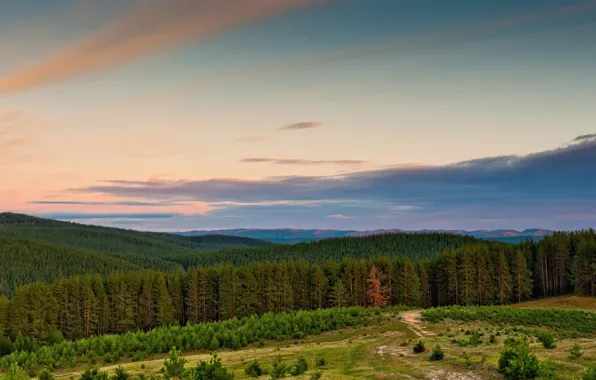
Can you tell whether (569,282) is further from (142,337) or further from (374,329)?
(142,337)

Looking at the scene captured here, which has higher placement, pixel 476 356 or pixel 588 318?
pixel 476 356

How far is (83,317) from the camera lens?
113 meters

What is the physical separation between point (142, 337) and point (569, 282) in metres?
Answer: 112

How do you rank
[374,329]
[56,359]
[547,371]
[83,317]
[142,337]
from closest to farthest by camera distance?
[547,371]
[374,329]
[56,359]
[142,337]
[83,317]

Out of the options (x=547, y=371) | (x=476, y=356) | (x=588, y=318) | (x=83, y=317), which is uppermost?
(x=547, y=371)

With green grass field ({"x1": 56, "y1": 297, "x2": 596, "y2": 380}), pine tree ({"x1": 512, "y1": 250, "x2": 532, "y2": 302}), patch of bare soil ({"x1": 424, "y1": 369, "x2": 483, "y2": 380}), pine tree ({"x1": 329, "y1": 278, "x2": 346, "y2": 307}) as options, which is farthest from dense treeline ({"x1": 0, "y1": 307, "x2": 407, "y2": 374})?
pine tree ({"x1": 512, "y1": 250, "x2": 532, "y2": 302})

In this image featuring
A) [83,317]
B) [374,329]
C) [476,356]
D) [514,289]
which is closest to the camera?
[476,356]

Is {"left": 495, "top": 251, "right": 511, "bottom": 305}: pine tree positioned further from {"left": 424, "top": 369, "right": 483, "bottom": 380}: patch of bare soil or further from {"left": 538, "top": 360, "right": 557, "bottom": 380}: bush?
{"left": 538, "top": 360, "right": 557, "bottom": 380}: bush

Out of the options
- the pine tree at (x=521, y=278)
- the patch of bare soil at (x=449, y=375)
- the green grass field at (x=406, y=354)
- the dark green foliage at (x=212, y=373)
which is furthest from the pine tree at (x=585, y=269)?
the dark green foliage at (x=212, y=373)

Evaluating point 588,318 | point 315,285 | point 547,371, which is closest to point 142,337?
point 315,285

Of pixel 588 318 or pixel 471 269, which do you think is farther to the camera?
pixel 471 269

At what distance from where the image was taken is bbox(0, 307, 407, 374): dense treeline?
7137 centimetres

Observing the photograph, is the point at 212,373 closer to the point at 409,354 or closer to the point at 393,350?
the point at 409,354

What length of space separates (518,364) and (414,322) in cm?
4508
